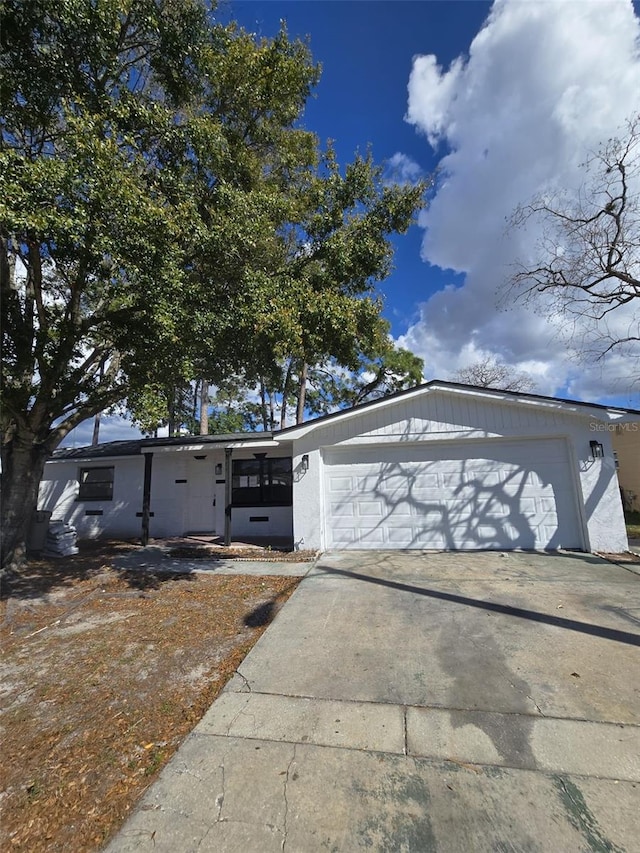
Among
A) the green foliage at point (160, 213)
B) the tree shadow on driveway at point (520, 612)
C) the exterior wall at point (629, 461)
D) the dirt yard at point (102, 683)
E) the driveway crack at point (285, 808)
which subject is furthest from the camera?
the exterior wall at point (629, 461)

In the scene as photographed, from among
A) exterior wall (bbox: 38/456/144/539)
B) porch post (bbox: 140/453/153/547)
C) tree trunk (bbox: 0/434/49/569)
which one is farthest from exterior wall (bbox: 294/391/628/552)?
exterior wall (bbox: 38/456/144/539)

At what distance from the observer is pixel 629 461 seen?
15844 mm

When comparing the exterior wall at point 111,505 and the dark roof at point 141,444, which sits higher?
the dark roof at point 141,444

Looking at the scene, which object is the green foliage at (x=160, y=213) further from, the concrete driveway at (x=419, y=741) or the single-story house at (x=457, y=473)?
the concrete driveway at (x=419, y=741)

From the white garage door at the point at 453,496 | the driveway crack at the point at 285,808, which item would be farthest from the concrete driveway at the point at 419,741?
the white garage door at the point at 453,496

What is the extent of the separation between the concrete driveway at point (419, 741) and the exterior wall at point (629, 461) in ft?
44.0

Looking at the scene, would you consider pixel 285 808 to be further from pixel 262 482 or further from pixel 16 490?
pixel 262 482

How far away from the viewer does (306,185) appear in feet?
30.2

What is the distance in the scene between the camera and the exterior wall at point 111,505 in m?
12.6

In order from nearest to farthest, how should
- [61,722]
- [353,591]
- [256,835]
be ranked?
[256,835]
[61,722]
[353,591]

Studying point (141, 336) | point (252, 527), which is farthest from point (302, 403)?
point (141, 336)

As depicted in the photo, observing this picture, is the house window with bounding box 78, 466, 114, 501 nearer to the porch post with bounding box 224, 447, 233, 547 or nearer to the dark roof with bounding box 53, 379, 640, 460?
the dark roof with bounding box 53, 379, 640, 460

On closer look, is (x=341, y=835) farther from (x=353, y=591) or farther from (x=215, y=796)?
(x=353, y=591)

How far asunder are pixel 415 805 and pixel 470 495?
22.6 ft
